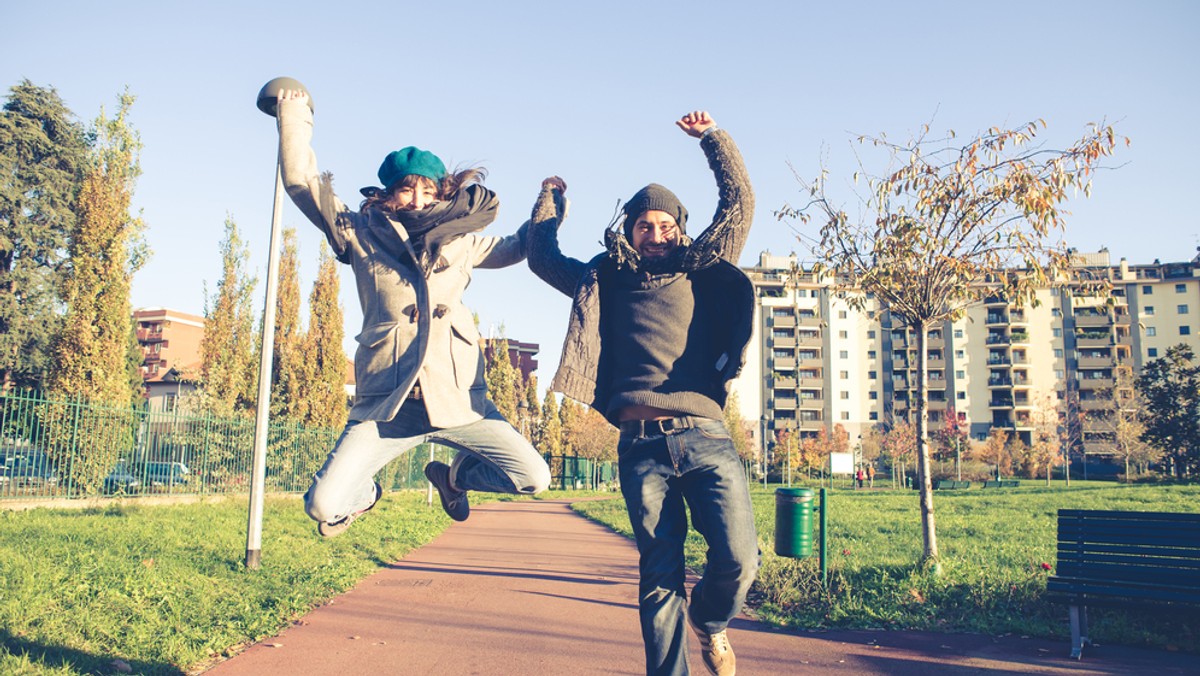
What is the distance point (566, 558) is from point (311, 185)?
845 cm

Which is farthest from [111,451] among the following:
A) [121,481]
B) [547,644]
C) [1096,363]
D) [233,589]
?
[1096,363]

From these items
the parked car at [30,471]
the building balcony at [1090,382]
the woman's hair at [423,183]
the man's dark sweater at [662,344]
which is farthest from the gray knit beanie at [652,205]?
the building balcony at [1090,382]

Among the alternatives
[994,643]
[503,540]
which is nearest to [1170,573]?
[994,643]

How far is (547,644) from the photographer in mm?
5840

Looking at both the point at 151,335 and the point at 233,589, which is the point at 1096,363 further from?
the point at 151,335

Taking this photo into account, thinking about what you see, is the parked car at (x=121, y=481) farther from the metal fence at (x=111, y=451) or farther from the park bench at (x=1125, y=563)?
the park bench at (x=1125, y=563)

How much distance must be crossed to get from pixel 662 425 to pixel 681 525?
465 millimetres

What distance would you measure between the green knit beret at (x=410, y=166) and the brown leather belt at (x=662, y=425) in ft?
4.90

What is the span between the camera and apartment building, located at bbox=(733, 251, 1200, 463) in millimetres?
85750

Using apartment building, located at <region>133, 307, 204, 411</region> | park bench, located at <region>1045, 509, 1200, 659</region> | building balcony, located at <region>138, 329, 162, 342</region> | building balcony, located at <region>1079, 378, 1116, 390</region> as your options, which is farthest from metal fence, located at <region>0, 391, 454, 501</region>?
building balcony, located at <region>1079, 378, 1116, 390</region>

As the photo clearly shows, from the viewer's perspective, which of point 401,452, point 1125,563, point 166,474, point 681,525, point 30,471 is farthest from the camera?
point 166,474

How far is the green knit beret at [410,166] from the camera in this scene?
372 centimetres

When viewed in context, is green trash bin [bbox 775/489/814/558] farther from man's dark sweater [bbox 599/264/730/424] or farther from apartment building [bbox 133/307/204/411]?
apartment building [bbox 133/307/204/411]

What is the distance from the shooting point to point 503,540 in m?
13.6
